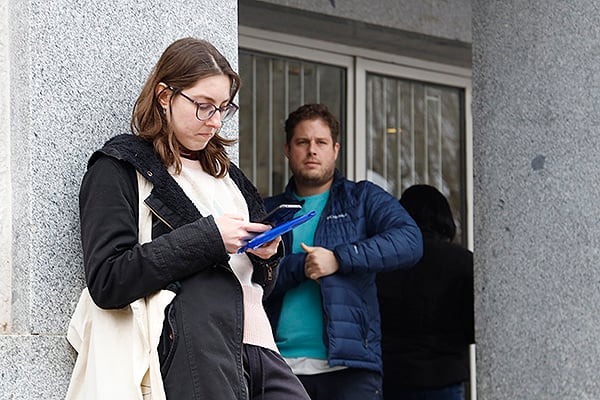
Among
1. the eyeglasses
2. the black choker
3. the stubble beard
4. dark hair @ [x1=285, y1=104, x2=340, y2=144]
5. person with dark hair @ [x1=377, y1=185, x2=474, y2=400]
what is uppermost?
dark hair @ [x1=285, y1=104, x2=340, y2=144]

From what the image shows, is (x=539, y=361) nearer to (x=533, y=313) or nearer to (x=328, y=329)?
(x=533, y=313)

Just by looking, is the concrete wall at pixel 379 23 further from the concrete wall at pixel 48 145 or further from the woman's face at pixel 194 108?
the woman's face at pixel 194 108

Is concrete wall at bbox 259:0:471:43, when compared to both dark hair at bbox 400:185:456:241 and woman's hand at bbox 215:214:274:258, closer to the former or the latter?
dark hair at bbox 400:185:456:241

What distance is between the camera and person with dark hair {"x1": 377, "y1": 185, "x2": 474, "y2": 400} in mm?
5977

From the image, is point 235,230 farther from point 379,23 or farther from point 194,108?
point 379,23

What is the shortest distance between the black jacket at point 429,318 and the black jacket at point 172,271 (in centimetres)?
295

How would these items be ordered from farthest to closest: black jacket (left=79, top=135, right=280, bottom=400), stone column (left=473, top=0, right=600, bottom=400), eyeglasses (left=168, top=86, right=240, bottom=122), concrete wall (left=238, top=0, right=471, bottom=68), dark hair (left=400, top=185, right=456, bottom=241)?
concrete wall (left=238, top=0, right=471, bottom=68) → dark hair (left=400, top=185, right=456, bottom=241) → stone column (left=473, top=0, right=600, bottom=400) → eyeglasses (left=168, top=86, right=240, bottom=122) → black jacket (left=79, top=135, right=280, bottom=400)

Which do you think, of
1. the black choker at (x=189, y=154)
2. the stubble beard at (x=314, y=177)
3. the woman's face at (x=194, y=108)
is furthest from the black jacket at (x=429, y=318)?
the woman's face at (x=194, y=108)

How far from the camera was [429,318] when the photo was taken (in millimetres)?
5973

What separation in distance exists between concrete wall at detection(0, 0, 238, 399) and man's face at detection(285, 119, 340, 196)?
5.15 feet

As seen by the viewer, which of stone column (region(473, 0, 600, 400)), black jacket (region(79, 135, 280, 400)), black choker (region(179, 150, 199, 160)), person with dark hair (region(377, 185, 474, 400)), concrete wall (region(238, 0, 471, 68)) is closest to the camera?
black jacket (region(79, 135, 280, 400))

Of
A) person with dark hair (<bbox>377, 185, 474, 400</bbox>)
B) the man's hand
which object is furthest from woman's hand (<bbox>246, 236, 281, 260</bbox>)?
person with dark hair (<bbox>377, 185, 474, 400</bbox>)

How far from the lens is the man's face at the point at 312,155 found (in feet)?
17.1

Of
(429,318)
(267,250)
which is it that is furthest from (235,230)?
(429,318)
